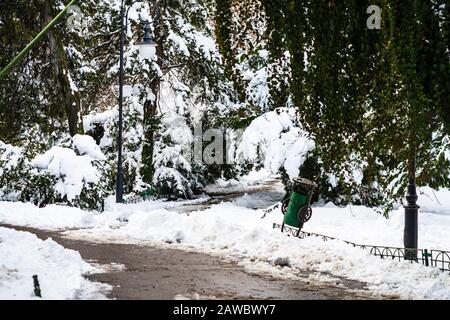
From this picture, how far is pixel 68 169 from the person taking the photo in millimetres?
18812

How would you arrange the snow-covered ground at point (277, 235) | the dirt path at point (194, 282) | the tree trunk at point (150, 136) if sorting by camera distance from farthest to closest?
the tree trunk at point (150, 136), the snow-covered ground at point (277, 235), the dirt path at point (194, 282)

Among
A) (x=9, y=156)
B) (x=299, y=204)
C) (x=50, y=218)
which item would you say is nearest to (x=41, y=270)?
(x=299, y=204)

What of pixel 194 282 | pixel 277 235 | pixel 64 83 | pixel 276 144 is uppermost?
pixel 64 83

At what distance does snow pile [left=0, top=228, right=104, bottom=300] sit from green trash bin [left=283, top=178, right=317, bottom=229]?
505 centimetres

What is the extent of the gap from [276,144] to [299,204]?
21.1ft

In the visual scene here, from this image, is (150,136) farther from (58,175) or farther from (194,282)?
(194,282)

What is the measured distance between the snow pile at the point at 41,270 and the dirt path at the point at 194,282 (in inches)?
16.6

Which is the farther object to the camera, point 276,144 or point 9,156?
point 9,156

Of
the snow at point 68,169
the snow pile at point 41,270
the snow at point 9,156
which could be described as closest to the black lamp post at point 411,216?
the snow pile at point 41,270

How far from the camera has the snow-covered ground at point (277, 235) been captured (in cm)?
888

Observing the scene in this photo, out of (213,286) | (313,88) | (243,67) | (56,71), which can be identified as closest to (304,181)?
(213,286)

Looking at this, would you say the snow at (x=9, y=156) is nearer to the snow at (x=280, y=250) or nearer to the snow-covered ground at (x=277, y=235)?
the snow-covered ground at (x=277, y=235)

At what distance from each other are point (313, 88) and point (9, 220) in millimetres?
11884
